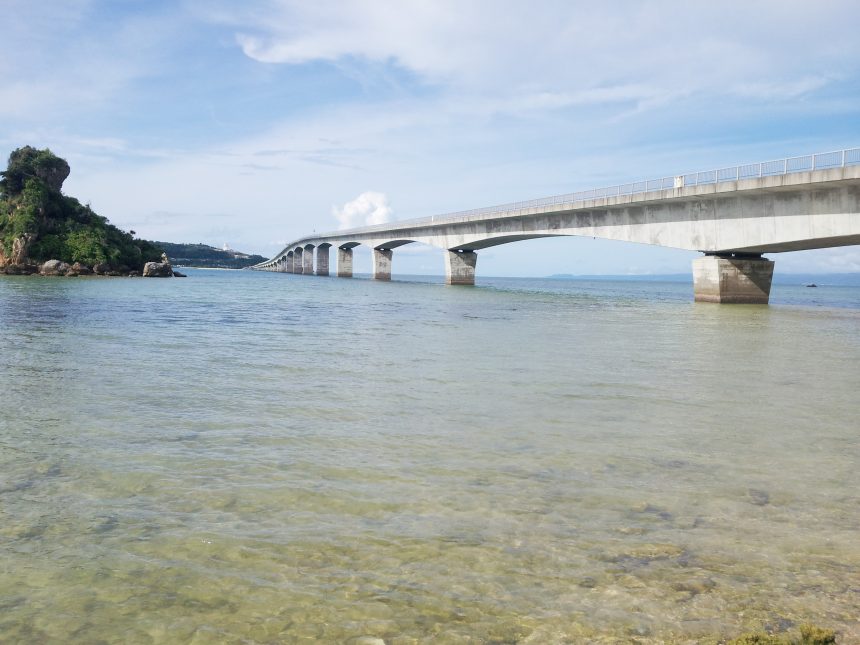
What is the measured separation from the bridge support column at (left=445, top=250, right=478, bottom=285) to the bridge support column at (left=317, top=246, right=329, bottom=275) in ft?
211

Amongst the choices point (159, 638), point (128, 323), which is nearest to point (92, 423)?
point (159, 638)

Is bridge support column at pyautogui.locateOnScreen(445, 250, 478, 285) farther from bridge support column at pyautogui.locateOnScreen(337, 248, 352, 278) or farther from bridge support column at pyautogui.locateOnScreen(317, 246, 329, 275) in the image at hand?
bridge support column at pyautogui.locateOnScreen(317, 246, 329, 275)

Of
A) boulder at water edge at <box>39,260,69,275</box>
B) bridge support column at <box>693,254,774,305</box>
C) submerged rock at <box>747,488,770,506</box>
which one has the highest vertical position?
boulder at water edge at <box>39,260,69,275</box>

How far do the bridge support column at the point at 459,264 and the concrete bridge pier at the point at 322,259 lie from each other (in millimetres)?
62054

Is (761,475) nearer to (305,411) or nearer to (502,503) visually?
(502,503)

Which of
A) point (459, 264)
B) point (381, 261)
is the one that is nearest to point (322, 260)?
point (381, 261)

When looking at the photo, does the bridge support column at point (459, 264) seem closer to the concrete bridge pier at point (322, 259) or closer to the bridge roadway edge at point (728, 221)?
the bridge roadway edge at point (728, 221)

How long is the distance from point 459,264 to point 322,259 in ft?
231

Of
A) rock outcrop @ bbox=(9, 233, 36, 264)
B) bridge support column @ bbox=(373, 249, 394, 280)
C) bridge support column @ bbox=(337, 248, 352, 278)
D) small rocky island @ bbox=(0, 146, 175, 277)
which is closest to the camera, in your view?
rock outcrop @ bbox=(9, 233, 36, 264)

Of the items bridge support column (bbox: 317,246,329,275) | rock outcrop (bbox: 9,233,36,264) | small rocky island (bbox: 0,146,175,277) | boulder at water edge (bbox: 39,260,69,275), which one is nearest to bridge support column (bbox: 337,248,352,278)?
bridge support column (bbox: 317,246,329,275)

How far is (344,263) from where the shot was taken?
126 meters

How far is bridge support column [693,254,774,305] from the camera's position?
40.9m

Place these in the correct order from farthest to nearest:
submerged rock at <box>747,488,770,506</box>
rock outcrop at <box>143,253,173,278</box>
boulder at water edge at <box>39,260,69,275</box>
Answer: rock outcrop at <box>143,253,173,278</box>, boulder at water edge at <box>39,260,69,275</box>, submerged rock at <box>747,488,770,506</box>

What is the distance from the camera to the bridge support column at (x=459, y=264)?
75250mm
